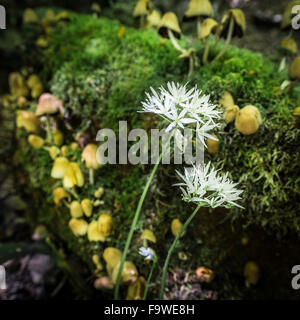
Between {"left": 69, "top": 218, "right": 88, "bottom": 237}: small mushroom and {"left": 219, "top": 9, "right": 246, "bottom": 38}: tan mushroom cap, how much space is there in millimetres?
1705

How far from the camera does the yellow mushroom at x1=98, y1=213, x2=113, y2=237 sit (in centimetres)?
173

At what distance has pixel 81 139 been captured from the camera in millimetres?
2074

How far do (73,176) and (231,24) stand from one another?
1568mm

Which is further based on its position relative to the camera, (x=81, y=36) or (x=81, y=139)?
(x=81, y=36)

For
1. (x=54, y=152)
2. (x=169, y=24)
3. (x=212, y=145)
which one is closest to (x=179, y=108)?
(x=212, y=145)

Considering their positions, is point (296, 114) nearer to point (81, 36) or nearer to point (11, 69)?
point (81, 36)

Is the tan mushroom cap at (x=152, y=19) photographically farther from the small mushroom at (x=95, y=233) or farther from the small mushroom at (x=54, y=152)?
the small mushroom at (x=95, y=233)

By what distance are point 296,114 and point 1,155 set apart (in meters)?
3.32

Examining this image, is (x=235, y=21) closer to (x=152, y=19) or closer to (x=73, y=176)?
(x=152, y=19)

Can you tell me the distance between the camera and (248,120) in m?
1.34

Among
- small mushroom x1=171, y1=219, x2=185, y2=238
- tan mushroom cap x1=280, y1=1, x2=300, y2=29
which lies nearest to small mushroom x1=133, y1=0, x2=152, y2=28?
tan mushroom cap x1=280, y1=1, x2=300, y2=29

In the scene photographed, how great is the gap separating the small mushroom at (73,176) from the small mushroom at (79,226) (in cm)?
27

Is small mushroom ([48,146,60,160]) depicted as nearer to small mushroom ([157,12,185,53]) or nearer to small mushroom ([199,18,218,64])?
small mushroom ([157,12,185,53])

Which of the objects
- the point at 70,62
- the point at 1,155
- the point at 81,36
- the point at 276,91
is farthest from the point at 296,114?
the point at 1,155
